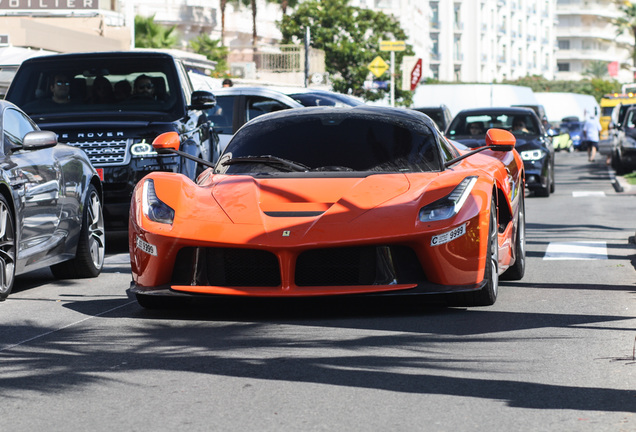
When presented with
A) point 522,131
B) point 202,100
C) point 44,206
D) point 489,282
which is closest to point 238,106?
point 202,100

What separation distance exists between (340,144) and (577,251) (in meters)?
4.33

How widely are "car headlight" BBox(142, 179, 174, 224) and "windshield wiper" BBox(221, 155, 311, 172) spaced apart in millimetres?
749

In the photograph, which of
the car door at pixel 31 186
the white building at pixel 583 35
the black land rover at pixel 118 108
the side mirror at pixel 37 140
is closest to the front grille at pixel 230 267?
the car door at pixel 31 186

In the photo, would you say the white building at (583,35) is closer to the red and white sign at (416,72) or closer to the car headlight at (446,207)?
the red and white sign at (416,72)

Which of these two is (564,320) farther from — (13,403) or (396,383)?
(13,403)

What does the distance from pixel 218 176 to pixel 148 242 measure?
3.09 ft

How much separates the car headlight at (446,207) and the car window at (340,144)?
70 cm

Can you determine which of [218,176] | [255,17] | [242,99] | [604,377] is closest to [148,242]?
[218,176]

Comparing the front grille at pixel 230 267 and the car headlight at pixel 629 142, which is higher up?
the front grille at pixel 230 267

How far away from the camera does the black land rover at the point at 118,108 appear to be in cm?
1238

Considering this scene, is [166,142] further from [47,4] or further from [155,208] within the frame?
[47,4]

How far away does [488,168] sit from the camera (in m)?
8.84

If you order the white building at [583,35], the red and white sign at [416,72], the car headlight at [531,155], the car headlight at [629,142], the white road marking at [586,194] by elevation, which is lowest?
the white road marking at [586,194]

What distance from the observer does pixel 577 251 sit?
1212 centimetres
